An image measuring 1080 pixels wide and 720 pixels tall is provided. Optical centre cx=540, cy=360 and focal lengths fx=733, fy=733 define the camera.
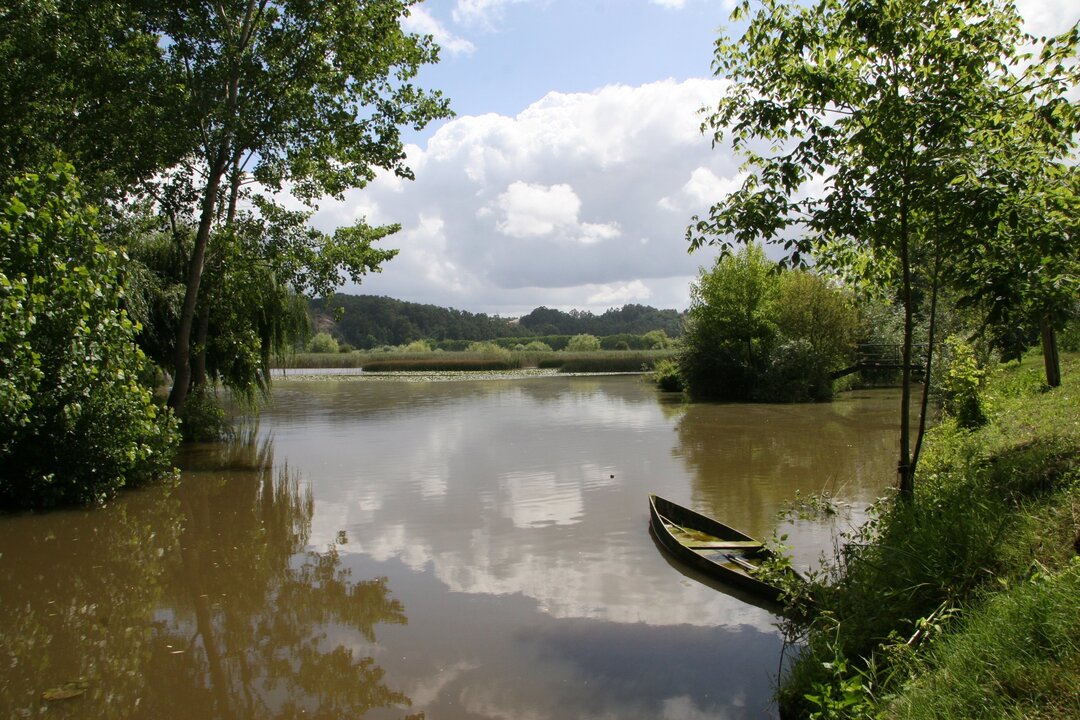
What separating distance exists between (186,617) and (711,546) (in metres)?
6.13

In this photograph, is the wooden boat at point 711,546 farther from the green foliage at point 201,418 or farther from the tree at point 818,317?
the tree at point 818,317

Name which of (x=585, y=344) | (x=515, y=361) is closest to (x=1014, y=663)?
(x=515, y=361)

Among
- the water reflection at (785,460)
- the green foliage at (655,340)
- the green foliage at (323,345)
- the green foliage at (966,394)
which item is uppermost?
the green foliage at (323,345)

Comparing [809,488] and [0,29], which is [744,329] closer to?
[809,488]

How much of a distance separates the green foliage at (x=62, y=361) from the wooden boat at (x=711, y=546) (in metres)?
8.14

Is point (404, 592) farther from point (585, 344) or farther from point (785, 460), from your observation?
point (585, 344)

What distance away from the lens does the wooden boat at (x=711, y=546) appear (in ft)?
26.6

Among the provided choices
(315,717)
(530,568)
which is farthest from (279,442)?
(315,717)

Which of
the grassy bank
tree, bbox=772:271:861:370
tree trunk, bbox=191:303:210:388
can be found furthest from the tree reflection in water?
the grassy bank

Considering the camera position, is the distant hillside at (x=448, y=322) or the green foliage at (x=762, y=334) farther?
the distant hillside at (x=448, y=322)

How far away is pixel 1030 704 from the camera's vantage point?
351 centimetres

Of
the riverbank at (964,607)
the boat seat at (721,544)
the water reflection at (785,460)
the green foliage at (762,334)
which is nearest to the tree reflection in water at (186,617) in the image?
the riverbank at (964,607)

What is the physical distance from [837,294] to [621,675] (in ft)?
109

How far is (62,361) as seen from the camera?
36.8 ft
